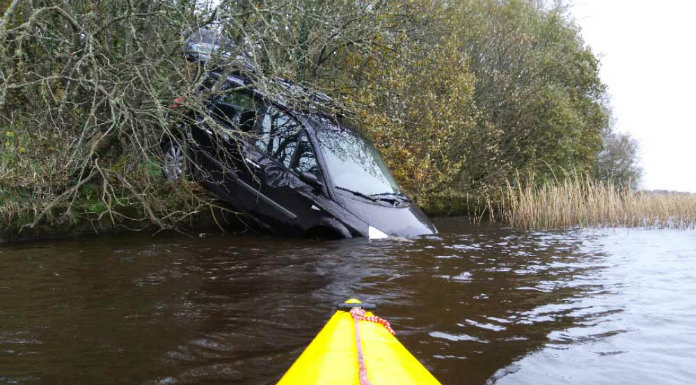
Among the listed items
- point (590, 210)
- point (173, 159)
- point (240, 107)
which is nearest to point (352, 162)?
point (240, 107)

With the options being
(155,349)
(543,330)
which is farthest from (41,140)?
(543,330)

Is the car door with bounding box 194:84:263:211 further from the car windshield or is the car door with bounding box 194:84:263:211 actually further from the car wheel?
the car windshield

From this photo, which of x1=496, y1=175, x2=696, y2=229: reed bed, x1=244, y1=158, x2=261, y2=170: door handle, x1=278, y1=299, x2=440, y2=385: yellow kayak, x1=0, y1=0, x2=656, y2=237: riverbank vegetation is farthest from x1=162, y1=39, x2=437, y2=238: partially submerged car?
x1=278, y1=299, x2=440, y2=385: yellow kayak

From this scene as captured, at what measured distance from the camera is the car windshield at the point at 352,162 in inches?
320

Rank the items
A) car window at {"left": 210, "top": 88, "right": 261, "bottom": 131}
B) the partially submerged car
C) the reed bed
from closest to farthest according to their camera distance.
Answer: the partially submerged car, car window at {"left": 210, "top": 88, "right": 261, "bottom": 131}, the reed bed

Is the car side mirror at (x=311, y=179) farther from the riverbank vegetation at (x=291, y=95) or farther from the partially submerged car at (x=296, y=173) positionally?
the riverbank vegetation at (x=291, y=95)

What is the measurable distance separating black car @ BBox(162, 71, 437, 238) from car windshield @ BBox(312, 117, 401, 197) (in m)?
0.02

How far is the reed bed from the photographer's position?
12594 mm

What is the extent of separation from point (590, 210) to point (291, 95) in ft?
28.6

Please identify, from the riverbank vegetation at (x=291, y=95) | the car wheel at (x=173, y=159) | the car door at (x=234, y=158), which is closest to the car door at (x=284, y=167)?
the car door at (x=234, y=158)

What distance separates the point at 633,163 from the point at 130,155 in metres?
30.9

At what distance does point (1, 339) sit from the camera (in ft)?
11.2

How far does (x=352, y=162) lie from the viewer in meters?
8.43

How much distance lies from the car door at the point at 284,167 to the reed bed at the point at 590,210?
20.0 ft
